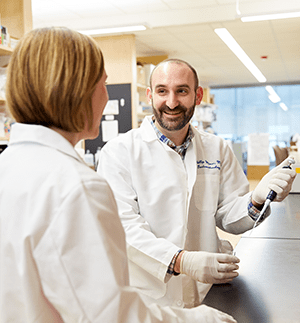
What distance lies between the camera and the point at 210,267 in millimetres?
1144

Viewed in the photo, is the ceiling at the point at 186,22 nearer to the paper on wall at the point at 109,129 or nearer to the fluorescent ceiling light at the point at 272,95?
the paper on wall at the point at 109,129

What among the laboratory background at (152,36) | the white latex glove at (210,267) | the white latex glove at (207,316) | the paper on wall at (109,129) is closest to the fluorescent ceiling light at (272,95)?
the laboratory background at (152,36)

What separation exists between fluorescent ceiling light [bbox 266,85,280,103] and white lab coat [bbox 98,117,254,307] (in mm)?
11169

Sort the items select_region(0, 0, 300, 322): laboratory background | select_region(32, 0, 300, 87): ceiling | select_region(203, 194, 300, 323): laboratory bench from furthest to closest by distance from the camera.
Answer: select_region(32, 0, 300, 87): ceiling, select_region(0, 0, 300, 322): laboratory background, select_region(203, 194, 300, 323): laboratory bench

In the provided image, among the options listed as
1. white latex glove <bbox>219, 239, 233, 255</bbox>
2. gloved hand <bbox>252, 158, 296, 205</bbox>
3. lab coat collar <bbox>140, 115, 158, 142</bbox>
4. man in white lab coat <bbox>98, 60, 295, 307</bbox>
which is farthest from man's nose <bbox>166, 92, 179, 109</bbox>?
white latex glove <bbox>219, 239, 233, 255</bbox>

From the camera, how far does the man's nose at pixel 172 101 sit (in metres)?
1.54

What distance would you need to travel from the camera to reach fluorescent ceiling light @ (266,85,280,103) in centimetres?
1214

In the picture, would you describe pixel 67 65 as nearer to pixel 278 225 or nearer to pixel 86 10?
pixel 278 225

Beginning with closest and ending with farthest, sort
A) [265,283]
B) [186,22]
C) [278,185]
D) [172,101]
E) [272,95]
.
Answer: [265,283], [278,185], [172,101], [186,22], [272,95]

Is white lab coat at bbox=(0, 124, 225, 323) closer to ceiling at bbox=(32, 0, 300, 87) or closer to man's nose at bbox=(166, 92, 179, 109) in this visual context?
man's nose at bbox=(166, 92, 179, 109)

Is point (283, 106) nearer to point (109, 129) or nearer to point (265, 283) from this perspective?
point (109, 129)

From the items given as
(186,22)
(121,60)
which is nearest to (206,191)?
(186,22)

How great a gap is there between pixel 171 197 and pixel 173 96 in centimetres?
40

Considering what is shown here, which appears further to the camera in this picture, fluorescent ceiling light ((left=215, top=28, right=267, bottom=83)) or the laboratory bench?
fluorescent ceiling light ((left=215, top=28, right=267, bottom=83))
